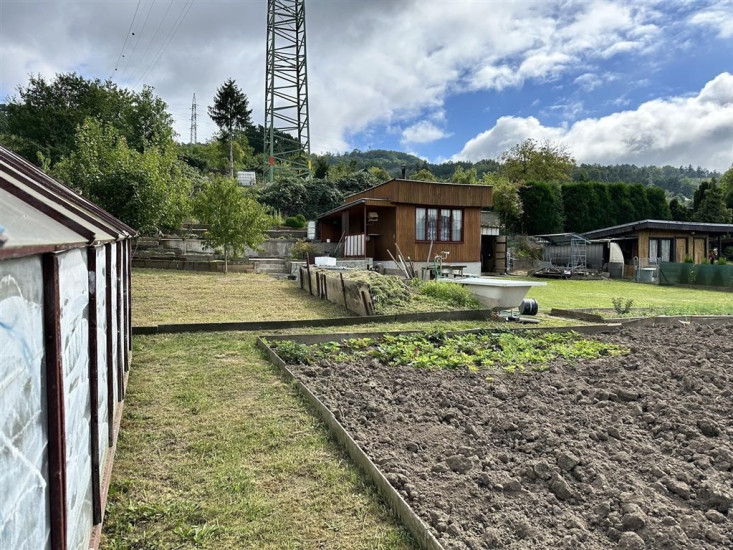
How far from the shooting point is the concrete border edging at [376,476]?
2.30 metres

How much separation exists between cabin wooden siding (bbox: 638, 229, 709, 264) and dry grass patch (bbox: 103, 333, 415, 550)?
87.1 ft

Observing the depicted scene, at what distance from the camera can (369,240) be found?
21.3m

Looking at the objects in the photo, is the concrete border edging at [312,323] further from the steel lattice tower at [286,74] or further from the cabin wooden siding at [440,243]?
the steel lattice tower at [286,74]

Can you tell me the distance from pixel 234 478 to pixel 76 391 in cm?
143

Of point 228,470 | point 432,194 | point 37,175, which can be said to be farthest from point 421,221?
point 228,470

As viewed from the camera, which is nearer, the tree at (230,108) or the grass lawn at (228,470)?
the grass lawn at (228,470)

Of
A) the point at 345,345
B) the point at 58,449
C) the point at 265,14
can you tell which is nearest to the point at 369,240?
the point at 345,345

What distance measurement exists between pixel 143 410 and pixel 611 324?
7850 mm

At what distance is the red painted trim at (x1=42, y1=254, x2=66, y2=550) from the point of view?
139cm

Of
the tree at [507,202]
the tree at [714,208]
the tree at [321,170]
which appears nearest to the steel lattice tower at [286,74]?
the tree at [321,170]

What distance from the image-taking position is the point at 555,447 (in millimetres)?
3178

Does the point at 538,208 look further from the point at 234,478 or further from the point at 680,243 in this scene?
the point at 234,478

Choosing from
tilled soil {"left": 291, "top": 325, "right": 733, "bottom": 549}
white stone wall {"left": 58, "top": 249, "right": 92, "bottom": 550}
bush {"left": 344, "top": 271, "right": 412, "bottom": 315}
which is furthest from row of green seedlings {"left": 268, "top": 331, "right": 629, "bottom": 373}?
white stone wall {"left": 58, "top": 249, "right": 92, "bottom": 550}

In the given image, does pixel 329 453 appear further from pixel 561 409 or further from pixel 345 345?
pixel 345 345
